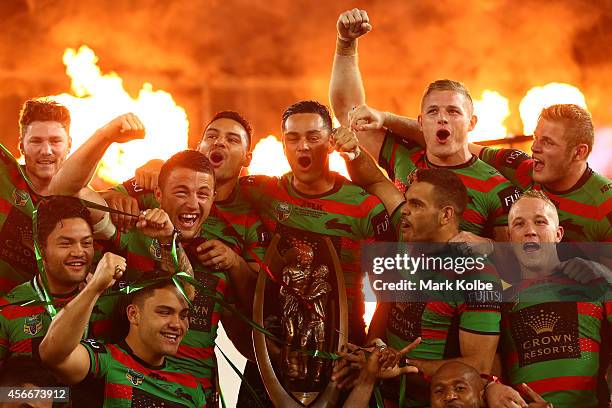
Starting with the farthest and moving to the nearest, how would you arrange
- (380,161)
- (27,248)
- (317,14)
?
(317,14) → (380,161) → (27,248)

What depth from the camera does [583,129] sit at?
12.5 ft

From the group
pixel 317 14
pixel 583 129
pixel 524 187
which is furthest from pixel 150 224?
pixel 317 14

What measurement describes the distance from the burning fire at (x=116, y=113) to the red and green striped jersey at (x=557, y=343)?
1.96m

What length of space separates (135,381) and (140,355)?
10 cm

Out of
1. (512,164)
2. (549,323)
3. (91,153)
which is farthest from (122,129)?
(549,323)

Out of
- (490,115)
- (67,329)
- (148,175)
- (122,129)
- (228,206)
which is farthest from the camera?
(490,115)

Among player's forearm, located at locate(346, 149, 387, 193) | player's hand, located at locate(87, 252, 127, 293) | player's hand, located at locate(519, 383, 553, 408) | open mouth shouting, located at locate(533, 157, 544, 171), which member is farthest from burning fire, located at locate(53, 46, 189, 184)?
player's hand, located at locate(519, 383, 553, 408)

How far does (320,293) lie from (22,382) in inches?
41.8

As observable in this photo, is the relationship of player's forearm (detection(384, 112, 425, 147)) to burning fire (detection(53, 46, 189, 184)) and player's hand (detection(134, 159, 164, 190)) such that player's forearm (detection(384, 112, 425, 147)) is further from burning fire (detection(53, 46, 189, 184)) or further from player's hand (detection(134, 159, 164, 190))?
burning fire (detection(53, 46, 189, 184))

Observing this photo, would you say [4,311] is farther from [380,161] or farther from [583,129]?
[583,129]

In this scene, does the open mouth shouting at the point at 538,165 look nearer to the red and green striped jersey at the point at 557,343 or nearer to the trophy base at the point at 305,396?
the red and green striped jersey at the point at 557,343

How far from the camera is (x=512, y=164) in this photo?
3.91 meters

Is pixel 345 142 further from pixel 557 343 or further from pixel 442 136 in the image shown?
pixel 557 343

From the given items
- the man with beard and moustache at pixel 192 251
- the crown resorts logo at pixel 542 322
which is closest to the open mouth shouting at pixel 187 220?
the man with beard and moustache at pixel 192 251
